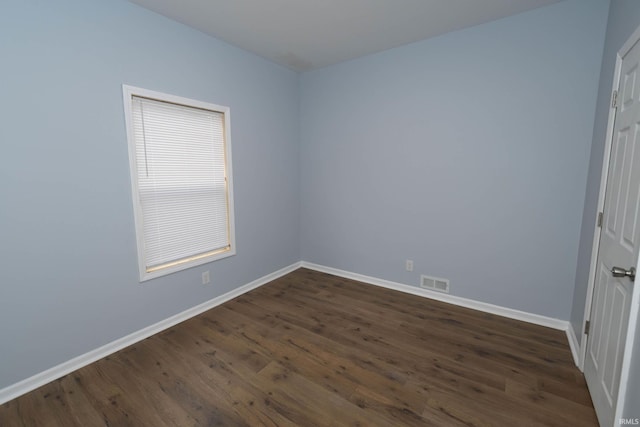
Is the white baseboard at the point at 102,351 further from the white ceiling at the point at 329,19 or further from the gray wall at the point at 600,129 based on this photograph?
the gray wall at the point at 600,129

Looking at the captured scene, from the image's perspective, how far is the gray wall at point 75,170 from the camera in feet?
5.66

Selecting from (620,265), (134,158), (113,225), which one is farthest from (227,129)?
(620,265)

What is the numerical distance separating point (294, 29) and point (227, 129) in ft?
3.89

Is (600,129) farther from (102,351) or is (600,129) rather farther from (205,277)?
(102,351)

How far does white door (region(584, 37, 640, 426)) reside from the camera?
136 cm

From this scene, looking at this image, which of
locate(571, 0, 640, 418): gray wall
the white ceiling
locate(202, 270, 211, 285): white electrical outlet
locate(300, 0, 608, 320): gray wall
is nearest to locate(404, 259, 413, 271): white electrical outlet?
locate(300, 0, 608, 320): gray wall

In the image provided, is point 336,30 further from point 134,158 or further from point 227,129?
point 134,158

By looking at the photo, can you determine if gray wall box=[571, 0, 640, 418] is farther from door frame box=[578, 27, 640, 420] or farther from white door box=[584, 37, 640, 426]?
white door box=[584, 37, 640, 426]

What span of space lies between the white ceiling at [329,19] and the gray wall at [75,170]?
26cm

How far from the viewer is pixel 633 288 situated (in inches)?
48.9

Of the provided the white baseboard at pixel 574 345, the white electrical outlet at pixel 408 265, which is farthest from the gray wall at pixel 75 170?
the white baseboard at pixel 574 345

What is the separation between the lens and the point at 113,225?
2.18 meters

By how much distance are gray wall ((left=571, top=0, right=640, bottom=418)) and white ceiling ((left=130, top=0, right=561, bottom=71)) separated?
23.5 inches

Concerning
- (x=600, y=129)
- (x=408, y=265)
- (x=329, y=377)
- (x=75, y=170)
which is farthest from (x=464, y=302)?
(x=75, y=170)
